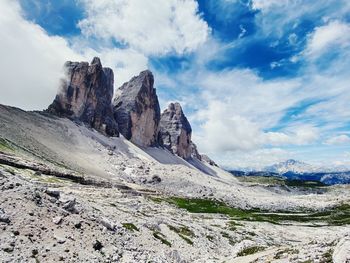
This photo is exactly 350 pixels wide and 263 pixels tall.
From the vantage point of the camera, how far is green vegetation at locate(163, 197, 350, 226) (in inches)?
5320

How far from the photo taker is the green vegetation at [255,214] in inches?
5320

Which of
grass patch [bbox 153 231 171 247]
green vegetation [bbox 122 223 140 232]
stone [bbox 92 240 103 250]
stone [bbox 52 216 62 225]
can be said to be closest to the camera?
stone [bbox 92 240 103 250]

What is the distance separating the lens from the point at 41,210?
120 feet

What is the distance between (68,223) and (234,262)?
18.2m

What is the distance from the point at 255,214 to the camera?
152000 millimetres

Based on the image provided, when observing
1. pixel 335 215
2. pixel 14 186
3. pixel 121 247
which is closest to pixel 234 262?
pixel 121 247

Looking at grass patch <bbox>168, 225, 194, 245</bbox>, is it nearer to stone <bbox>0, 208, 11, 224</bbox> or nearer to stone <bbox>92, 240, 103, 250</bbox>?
stone <bbox>92, 240, 103, 250</bbox>

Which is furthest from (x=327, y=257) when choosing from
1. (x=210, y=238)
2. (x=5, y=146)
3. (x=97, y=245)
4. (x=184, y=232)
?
(x=5, y=146)

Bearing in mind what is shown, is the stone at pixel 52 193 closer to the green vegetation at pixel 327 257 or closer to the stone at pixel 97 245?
the stone at pixel 97 245

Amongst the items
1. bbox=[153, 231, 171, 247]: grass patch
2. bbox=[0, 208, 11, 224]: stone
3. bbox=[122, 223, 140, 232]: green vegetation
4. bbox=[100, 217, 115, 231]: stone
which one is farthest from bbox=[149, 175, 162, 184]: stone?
bbox=[0, 208, 11, 224]: stone

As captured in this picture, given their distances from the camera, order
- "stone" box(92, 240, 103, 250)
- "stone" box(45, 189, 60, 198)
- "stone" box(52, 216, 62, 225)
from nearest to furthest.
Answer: "stone" box(92, 240, 103, 250)
"stone" box(52, 216, 62, 225)
"stone" box(45, 189, 60, 198)

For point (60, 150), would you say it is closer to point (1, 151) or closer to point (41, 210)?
point (1, 151)

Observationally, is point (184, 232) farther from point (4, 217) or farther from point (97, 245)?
point (4, 217)

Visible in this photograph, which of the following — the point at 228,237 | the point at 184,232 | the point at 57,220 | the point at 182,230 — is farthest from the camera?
the point at 228,237
